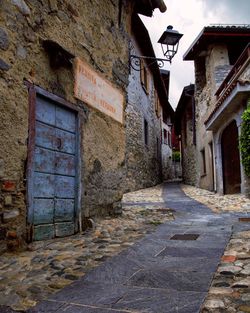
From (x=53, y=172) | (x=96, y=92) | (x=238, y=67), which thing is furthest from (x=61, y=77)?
(x=238, y=67)

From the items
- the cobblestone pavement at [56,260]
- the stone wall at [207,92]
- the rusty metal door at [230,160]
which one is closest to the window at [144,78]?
the stone wall at [207,92]

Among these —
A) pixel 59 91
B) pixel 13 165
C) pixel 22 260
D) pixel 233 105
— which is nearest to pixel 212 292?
pixel 22 260

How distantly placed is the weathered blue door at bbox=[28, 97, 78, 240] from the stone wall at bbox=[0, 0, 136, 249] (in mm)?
182

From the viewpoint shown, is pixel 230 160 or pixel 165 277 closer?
pixel 165 277

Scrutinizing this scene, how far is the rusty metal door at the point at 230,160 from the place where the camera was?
383 inches

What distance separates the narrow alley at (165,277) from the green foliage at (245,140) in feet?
14.1

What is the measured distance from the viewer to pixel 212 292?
1.77m

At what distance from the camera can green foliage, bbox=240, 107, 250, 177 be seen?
7.39m

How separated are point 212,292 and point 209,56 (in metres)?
11.4

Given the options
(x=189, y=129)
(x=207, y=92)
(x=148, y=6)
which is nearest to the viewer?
(x=148, y=6)

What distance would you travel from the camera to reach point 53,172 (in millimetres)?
3668

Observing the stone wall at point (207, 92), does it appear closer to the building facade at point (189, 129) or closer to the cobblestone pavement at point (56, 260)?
the building facade at point (189, 129)

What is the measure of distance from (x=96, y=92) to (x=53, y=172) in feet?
5.10

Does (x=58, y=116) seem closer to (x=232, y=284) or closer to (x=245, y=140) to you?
(x=232, y=284)
